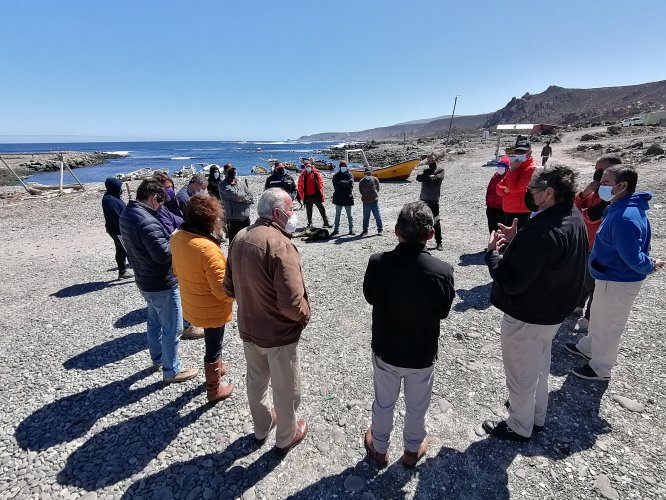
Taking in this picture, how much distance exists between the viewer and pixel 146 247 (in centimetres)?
357

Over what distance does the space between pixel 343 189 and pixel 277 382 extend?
807cm

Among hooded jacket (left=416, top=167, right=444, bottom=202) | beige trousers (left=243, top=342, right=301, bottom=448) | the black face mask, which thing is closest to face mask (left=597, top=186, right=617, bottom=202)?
the black face mask

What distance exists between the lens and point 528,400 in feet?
9.68

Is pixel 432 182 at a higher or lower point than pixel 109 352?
higher

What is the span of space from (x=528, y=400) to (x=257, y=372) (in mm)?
2436

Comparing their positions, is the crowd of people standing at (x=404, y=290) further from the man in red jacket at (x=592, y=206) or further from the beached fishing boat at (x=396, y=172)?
the beached fishing boat at (x=396, y=172)

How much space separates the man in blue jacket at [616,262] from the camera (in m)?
3.17

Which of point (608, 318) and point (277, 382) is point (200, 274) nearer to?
point (277, 382)

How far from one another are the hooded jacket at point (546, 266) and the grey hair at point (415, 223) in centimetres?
79

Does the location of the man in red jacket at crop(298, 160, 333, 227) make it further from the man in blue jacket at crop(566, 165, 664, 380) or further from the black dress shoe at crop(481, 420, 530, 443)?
the black dress shoe at crop(481, 420, 530, 443)

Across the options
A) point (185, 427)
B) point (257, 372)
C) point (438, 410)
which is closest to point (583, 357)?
point (438, 410)

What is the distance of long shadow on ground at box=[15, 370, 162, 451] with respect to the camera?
332 centimetres

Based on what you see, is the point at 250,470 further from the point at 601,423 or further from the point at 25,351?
the point at 25,351

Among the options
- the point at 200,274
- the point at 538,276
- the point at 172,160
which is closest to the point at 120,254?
the point at 200,274
